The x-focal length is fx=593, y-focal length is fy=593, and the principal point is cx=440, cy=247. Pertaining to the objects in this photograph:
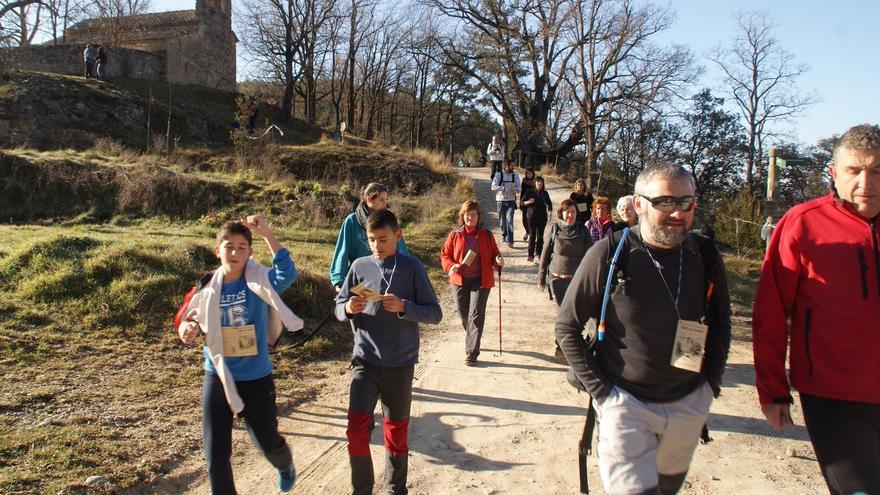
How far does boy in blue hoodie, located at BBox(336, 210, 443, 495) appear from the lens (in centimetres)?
362

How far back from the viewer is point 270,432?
3547mm

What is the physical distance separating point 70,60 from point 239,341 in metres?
33.6

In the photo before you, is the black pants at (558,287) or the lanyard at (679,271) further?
the black pants at (558,287)

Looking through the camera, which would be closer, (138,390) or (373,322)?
(373,322)

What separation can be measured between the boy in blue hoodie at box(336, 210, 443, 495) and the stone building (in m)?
33.8

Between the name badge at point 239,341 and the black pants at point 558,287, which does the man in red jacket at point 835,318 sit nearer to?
the name badge at point 239,341

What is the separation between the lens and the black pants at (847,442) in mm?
2396

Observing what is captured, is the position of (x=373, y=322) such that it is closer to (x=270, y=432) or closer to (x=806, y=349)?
(x=270, y=432)

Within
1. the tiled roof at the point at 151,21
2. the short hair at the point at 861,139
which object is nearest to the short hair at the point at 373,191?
the short hair at the point at 861,139

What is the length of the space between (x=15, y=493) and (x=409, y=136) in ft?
158

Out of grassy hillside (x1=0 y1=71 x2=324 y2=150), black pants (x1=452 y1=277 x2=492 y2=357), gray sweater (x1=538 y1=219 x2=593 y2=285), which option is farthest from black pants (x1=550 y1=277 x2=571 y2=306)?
grassy hillside (x1=0 y1=71 x2=324 y2=150)

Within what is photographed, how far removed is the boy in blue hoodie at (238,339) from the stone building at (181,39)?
3365 centimetres

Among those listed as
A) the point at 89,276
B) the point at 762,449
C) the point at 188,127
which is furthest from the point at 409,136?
the point at 762,449

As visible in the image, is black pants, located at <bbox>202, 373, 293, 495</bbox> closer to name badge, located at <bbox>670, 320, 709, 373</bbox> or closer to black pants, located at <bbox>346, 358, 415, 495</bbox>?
black pants, located at <bbox>346, 358, 415, 495</bbox>
